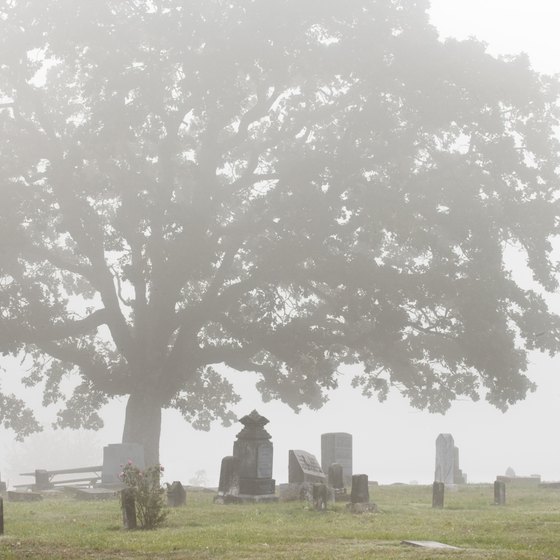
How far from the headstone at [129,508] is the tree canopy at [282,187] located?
42.1 ft

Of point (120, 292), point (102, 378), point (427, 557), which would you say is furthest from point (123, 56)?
point (427, 557)

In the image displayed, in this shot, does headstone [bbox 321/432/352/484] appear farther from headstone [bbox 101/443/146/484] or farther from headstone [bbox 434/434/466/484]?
headstone [bbox 101/443/146/484]

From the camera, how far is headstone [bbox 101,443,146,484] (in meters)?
26.8

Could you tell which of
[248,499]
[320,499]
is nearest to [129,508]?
[320,499]

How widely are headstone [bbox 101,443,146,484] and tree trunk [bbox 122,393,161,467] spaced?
2.66m

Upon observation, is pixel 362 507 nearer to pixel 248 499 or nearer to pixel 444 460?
pixel 248 499

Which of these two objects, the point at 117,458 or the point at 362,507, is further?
the point at 117,458

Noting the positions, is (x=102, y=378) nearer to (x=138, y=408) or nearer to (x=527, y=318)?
(x=138, y=408)

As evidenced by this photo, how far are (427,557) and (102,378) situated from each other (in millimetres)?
20328

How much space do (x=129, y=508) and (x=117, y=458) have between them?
11452mm

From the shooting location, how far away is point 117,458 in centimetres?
2694

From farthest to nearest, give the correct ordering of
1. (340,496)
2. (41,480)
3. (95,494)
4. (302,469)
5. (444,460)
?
(41,480) < (444,460) < (95,494) < (302,469) < (340,496)

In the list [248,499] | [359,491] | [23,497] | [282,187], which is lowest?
[23,497]

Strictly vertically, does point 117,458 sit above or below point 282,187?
below
